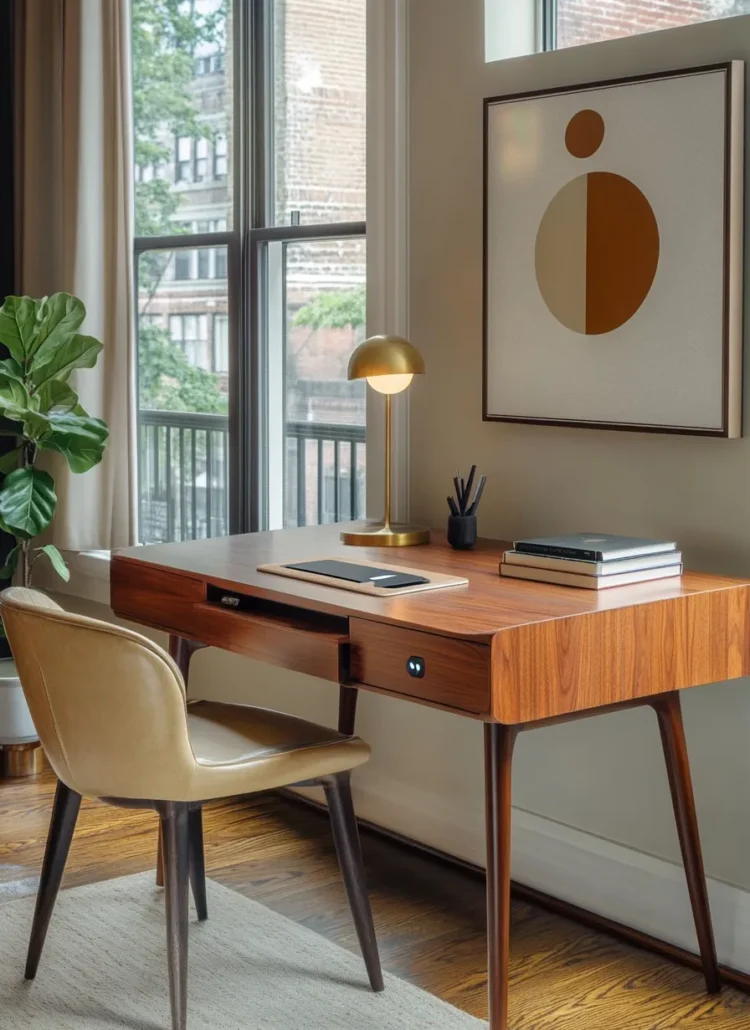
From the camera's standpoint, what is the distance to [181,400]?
13.1ft

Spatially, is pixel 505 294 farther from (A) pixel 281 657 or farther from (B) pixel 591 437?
(A) pixel 281 657

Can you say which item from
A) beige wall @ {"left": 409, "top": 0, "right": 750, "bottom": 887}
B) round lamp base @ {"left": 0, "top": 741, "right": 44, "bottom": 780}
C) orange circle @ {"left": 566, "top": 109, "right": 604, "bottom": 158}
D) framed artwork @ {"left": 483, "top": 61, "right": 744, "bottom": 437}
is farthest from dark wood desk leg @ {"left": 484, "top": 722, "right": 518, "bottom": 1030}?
round lamp base @ {"left": 0, "top": 741, "right": 44, "bottom": 780}

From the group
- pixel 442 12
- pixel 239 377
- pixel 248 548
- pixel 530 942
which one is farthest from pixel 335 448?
pixel 530 942

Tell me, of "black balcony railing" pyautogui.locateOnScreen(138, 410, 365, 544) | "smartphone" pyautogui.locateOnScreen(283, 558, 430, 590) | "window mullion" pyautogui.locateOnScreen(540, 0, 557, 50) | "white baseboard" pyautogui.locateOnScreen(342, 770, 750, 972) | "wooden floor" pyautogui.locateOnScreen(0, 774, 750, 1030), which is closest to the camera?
"smartphone" pyautogui.locateOnScreen(283, 558, 430, 590)

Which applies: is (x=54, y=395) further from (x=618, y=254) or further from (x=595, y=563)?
(x=595, y=563)

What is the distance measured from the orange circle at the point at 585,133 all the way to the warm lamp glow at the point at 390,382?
541 millimetres

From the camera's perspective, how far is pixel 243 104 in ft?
11.6

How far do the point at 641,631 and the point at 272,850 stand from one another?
4.41 feet

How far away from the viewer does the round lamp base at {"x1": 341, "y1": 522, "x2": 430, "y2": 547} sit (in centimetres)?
264

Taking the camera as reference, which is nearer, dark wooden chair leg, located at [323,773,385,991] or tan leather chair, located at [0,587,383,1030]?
tan leather chair, located at [0,587,383,1030]

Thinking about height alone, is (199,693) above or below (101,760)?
below

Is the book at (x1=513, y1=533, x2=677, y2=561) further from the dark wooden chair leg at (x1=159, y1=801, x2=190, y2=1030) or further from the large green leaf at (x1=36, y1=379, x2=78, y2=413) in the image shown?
the large green leaf at (x1=36, y1=379, x2=78, y2=413)

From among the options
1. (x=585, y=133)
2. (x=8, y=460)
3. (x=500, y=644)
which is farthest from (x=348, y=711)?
(x=8, y=460)

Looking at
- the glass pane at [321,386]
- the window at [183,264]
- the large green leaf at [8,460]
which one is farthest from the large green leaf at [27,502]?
the window at [183,264]
